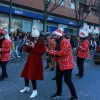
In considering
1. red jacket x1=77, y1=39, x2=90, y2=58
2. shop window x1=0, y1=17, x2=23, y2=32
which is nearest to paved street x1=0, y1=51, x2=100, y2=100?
red jacket x1=77, y1=39, x2=90, y2=58

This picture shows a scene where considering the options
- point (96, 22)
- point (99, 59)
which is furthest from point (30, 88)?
point (96, 22)

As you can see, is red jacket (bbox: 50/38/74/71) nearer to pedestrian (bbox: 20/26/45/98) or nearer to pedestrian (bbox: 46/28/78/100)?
pedestrian (bbox: 46/28/78/100)

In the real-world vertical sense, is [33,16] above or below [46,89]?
above

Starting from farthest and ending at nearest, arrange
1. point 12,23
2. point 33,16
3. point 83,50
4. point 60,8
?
1. point 60,8
2. point 33,16
3. point 12,23
4. point 83,50

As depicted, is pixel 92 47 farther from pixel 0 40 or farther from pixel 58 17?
pixel 0 40

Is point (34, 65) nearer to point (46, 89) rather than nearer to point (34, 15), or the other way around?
point (46, 89)

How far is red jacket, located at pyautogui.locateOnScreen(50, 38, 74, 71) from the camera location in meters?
6.85

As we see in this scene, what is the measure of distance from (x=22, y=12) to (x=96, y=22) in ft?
74.6

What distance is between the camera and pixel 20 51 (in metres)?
18.4

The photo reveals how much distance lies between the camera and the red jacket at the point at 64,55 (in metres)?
6.85

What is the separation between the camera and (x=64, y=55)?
6.95 m

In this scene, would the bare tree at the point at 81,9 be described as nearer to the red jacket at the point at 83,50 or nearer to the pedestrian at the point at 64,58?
the red jacket at the point at 83,50

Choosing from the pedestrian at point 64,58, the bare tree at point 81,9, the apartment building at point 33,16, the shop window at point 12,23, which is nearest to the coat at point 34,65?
the pedestrian at point 64,58

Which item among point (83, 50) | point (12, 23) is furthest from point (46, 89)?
point (12, 23)
